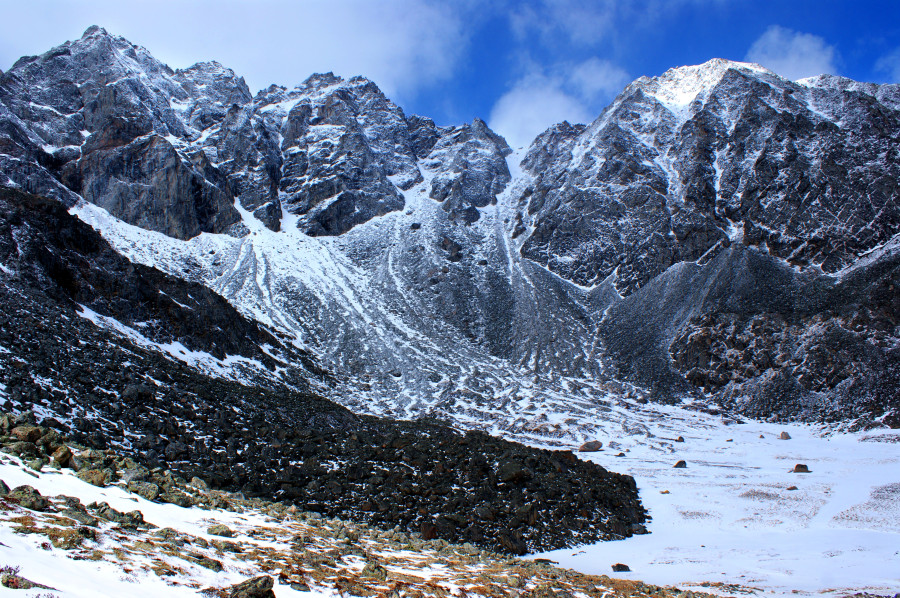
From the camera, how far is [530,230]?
99.1 metres

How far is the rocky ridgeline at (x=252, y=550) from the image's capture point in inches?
284

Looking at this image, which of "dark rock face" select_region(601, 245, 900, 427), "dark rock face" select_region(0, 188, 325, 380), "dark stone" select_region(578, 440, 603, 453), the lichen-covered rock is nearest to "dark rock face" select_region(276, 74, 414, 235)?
"dark rock face" select_region(0, 188, 325, 380)

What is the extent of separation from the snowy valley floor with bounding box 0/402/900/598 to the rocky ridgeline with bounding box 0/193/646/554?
210cm

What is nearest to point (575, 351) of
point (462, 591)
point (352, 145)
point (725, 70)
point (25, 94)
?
point (462, 591)

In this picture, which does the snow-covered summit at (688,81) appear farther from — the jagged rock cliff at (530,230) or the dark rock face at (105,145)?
the dark rock face at (105,145)

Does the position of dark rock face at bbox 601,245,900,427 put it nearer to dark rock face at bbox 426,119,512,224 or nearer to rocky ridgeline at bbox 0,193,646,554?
rocky ridgeline at bbox 0,193,646,554

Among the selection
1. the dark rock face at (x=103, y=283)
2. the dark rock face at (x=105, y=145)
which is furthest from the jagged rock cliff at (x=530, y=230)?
the dark rock face at (x=103, y=283)

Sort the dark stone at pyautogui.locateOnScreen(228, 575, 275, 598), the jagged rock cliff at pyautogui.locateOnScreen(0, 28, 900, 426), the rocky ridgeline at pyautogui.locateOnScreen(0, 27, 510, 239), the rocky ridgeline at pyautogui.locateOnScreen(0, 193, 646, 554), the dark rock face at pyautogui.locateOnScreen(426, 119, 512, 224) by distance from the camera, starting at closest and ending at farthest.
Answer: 1. the dark stone at pyautogui.locateOnScreen(228, 575, 275, 598)
2. the rocky ridgeline at pyautogui.locateOnScreen(0, 193, 646, 554)
3. the jagged rock cliff at pyautogui.locateOnScreen(0, 28, 900, 426)
4. the rocky ridgeline at pyautogui.locateOnScreen(0, 27, 510, 239)
5. the dark rock face at pyautogui.locateOnScreen(426, 119, 512, 224)

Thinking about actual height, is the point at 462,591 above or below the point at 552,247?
below

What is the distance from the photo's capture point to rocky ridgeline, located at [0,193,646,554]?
19312 millimetres

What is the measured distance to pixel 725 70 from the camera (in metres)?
102

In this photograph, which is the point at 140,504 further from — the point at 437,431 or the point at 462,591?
the point at 437,431

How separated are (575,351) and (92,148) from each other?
282ft

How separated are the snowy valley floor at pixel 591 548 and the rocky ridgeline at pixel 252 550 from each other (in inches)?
2.2
